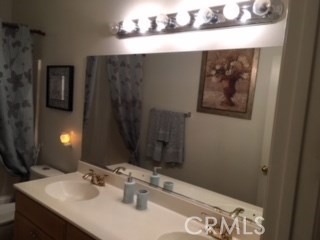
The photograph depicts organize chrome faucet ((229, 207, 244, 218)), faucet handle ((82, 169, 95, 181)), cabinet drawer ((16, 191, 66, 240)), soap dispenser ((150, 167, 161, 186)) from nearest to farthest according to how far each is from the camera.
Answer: chrome faucet ((229, 207, 244, 218)) → cabinet drawer ((16, 191, 66, 240)) → soap dispenser ((150, 167, 161, 186)) → faucet handle ((82, 169, 95, 181))

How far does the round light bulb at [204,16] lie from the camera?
1347 mm

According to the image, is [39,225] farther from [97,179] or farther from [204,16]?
[204,16]

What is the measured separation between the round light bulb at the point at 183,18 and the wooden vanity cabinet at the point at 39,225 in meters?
A: 1.21

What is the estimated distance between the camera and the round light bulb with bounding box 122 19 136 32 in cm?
170

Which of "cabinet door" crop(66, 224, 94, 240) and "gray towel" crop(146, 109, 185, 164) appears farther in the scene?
"gray towel" crop(146, 109, 185, 164)

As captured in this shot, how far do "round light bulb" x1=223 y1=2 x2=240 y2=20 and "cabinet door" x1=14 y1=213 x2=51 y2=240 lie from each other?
61.6 inches

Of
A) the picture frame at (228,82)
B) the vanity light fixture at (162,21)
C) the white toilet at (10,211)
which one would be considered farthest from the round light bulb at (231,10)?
the white toilet at (10,211)

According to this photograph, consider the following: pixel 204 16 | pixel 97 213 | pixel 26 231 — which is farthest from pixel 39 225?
pixel 204 16

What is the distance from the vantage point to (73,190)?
186cm

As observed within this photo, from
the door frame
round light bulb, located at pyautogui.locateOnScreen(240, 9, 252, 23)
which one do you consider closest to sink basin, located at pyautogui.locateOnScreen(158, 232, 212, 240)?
the door frame

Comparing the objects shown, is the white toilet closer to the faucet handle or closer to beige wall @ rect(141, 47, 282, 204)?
the faucet handle

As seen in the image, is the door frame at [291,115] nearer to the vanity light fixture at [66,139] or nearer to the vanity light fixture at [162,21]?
the vanity light fixture at [162,21]

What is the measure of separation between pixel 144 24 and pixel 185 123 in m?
0.68

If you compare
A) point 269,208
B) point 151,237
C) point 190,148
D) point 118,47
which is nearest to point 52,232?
point 151,237
